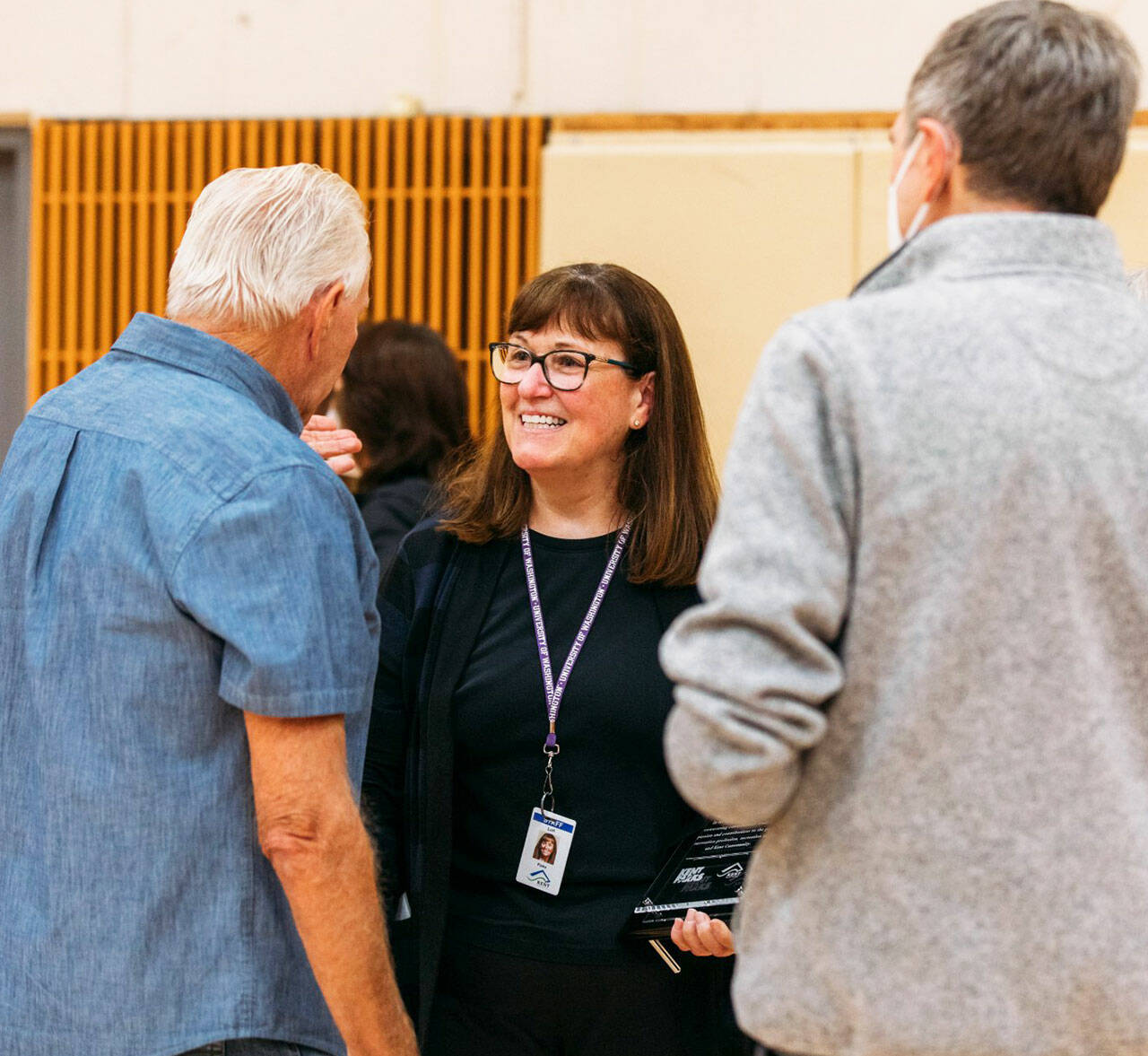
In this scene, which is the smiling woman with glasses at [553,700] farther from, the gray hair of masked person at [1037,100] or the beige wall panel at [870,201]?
the beige wall panel at [870,201]

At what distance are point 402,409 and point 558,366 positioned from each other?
1143mm

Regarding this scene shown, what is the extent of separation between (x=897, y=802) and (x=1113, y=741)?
7.4 inches

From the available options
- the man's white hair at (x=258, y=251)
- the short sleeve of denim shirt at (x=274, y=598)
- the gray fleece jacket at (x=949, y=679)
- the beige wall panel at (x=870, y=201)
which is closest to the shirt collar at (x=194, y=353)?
the man's white hair at (x=258, y=251)

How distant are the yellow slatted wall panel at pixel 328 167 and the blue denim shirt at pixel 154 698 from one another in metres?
3.00

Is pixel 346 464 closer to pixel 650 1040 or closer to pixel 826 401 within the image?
pixel 650 1040

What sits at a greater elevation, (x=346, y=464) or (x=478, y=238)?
(x=478, y=238)

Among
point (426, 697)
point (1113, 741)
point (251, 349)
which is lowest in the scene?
point (426, 697)

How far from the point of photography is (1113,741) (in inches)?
44.6

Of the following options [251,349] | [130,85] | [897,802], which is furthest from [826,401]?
[130,85]

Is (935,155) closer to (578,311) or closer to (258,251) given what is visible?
(258,251)

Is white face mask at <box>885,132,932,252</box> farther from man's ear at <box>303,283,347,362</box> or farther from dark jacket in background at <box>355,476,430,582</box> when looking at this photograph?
dark jacket in background at <box>355,476,430,582</box>

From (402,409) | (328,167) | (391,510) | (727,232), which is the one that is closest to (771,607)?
(391,510)

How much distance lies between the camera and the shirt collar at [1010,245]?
3.91 feet

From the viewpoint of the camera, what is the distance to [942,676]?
1.13 meters
